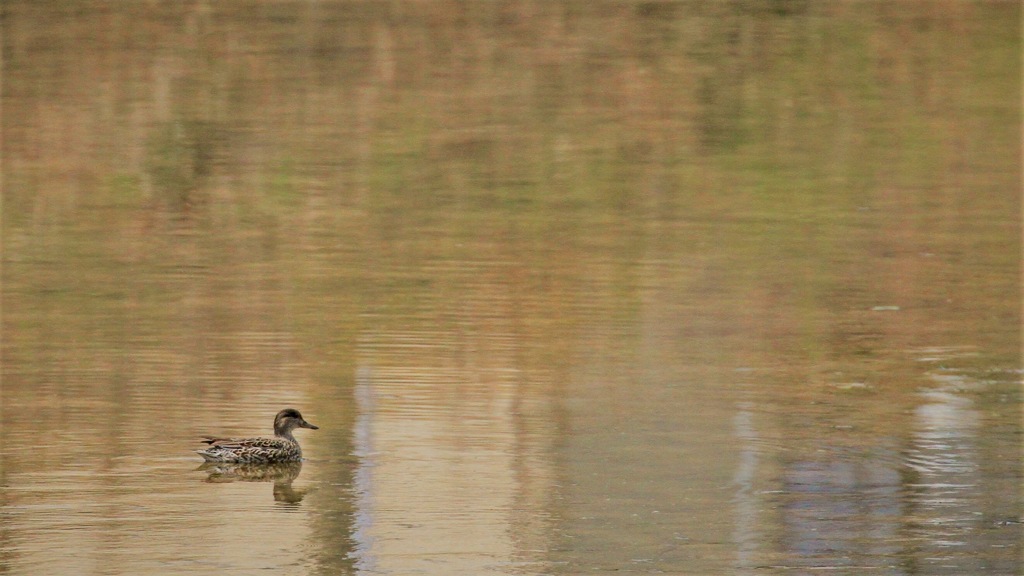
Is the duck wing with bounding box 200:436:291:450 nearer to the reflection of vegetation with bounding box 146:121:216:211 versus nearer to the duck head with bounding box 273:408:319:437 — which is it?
the duck head with bounding box 273:408:319:437

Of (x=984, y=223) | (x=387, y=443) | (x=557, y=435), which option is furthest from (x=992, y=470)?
(x=984, y=223)

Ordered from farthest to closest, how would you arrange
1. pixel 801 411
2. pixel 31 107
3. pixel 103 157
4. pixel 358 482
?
pixel 31 107 < pixel 103 157 < pixel 801 411 < pixel 358 482

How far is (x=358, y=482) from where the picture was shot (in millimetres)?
7789

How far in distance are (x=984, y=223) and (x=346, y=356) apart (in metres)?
5.33

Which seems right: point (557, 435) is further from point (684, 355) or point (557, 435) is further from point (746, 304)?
point (746, 304)

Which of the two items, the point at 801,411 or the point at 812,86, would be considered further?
the point at 812,86

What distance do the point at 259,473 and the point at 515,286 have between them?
12.0ft

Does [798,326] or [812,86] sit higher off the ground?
[812,86]

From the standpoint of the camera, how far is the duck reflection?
7.86 metres

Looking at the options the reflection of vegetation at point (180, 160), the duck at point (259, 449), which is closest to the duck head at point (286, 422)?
the duck at point (259, 449)

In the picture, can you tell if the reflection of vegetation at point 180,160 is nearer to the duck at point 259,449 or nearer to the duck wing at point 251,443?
the duck at point 259,449

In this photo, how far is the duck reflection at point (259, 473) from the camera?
7855mm

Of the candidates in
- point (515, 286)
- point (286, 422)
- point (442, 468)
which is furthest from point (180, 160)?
point (442, 468)

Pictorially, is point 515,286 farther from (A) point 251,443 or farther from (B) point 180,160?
(B) point 180,160
